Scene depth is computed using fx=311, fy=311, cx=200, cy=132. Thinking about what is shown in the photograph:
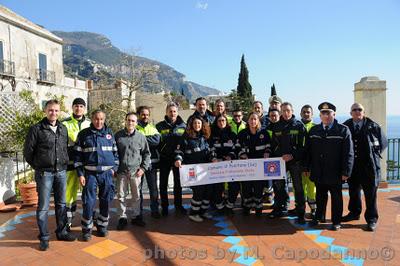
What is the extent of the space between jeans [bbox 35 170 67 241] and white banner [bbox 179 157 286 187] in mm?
1784

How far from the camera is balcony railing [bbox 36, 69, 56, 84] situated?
2288 centimetres

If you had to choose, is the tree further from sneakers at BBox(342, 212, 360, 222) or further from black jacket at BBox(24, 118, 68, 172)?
black jacket at BBox(24, 118, 68, 172)

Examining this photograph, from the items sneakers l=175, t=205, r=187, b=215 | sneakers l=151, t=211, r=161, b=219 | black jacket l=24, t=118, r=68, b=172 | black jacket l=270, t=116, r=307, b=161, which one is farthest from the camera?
sneakers l=175, t=205, r=187, b=215

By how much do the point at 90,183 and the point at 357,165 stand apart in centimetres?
401

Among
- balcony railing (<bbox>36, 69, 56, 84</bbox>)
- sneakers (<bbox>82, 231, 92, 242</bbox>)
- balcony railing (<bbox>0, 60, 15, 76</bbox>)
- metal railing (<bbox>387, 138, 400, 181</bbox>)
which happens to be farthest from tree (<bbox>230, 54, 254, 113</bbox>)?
sneakers (<bbox>82, 231, 92, 242</bbox>)

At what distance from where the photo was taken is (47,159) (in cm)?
395

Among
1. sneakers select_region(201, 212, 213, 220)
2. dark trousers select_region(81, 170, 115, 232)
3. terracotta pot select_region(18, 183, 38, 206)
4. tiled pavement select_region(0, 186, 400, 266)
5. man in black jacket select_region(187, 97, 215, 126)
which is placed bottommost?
tiled pavement select_region(0, 186, 400, 266)

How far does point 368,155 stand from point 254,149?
67.3 inches

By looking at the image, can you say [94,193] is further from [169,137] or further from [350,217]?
[350,217]

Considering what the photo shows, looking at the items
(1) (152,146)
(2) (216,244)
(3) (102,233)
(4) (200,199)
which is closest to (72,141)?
(1) (152,146)

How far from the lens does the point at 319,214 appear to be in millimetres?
4867

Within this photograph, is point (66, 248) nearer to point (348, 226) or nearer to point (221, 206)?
point (221, 206)

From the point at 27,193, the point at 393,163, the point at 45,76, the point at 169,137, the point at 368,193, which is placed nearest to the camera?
the point at 368,193

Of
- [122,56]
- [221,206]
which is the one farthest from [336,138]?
[122,56]
